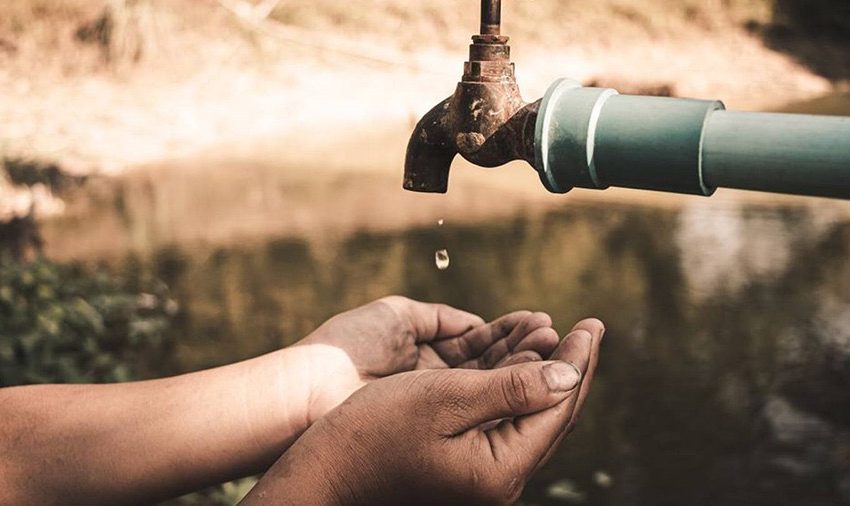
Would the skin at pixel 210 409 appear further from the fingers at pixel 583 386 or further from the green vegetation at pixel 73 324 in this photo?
the green vegetation at pixel 73 324

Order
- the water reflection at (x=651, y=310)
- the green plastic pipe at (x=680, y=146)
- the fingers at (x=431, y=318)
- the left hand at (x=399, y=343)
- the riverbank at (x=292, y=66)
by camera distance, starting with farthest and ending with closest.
Result: the riverbank at (x=292, y=66) < the water reflection at (x=651, y=310) < the fingers at (x=431, y=318) < the left hand at (x=399, y=343) < the green plastic pipe at (x=680, y=146)

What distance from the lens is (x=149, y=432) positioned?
171 centimetres

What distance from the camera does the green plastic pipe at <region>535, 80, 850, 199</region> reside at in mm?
1007

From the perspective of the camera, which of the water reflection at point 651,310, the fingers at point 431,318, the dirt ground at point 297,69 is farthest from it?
the dirt ground at point 297,69

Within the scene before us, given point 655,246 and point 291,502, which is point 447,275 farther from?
point 291,502

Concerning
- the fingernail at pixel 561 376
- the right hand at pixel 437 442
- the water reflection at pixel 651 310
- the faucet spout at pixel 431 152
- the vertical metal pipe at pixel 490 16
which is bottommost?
the water reflection at pixel 651 310

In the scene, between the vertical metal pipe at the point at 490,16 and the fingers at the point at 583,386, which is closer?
the vertical metal pipe at the point at 490,16

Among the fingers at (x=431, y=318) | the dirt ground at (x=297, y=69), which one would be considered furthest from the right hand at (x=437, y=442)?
the dirt ground at (x=297, y=69)

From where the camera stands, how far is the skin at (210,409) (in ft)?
5.44

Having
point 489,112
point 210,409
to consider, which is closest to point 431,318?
point 210,409

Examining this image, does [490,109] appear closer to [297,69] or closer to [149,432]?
[149,432]

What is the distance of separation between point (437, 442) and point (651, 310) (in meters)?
2.34

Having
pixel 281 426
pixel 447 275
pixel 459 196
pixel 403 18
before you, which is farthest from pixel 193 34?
pixel 281 426

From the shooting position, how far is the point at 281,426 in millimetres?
1773
